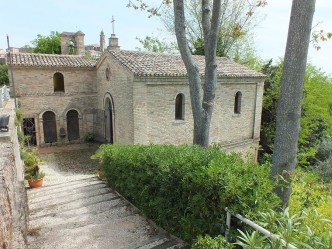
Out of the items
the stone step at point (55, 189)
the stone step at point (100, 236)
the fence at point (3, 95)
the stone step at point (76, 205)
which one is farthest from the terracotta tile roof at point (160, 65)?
the stone step at point (100, 236)

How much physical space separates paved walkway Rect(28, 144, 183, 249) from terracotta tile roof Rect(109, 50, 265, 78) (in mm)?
7072

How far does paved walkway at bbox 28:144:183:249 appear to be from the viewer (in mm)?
4945

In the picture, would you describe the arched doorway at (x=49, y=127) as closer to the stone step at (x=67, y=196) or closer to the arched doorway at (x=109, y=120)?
the arched doorway at (x=109, y=120)

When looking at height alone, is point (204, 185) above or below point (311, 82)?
below

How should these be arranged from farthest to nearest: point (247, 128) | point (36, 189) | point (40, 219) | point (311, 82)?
point (311, 82), point (247, 128), point (36, 189), point (40, 219)

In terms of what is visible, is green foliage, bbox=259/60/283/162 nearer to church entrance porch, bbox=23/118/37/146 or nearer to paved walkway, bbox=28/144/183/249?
paved walkway, bbox=28/144/183/249

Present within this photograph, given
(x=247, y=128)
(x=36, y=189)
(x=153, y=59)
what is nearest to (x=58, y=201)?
(x=36, y=189)

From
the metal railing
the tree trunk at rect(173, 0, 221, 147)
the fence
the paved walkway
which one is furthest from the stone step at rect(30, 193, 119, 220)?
the fence

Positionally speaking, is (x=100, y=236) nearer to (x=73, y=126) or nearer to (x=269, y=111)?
(x=73, y=126)

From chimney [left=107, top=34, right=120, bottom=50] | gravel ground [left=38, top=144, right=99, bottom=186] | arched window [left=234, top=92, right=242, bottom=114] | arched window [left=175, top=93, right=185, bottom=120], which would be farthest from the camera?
arched window [left=234, top=92, right=242, bottom=114]

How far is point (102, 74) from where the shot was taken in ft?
57.6

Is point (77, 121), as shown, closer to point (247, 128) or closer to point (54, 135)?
point (54, 135)

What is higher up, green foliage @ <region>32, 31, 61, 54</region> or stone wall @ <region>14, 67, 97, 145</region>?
green foliage @ <region>32, 31, 61, 54</region>

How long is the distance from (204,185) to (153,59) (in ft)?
43.3
